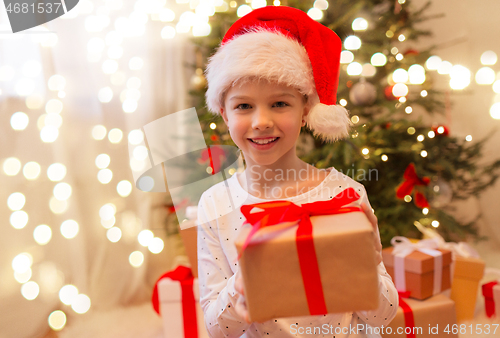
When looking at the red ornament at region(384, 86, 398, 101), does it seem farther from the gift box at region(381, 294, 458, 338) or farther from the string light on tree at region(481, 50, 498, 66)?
the string light on tree at region(481, 50, 498, 66)

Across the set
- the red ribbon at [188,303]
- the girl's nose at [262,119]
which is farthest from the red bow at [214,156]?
the girl's nose at [262,119]

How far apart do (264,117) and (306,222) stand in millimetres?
272

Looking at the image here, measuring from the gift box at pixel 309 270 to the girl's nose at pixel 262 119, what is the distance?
267mm

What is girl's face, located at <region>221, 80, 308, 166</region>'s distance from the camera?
773 millimetres

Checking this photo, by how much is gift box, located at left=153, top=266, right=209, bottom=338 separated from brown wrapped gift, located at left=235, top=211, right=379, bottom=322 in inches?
38.1

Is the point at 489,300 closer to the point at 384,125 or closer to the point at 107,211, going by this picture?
the point at 384,125

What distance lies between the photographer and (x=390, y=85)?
71.7 inches

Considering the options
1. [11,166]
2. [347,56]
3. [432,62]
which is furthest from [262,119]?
[432,62]

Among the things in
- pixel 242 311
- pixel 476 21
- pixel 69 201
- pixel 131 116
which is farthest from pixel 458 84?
pixel 69 201

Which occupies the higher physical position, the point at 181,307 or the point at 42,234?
the point at 42,234

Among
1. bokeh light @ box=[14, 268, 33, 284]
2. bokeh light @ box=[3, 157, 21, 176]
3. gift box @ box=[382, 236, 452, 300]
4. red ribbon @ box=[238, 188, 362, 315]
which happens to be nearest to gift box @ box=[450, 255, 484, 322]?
gift box @ box=[382, 236, 452, 300]

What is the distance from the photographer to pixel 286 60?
78 cm

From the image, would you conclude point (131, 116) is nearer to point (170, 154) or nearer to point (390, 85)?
point (170, 154)

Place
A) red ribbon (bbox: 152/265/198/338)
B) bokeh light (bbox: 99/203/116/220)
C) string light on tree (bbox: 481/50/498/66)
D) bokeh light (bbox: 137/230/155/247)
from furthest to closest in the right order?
string light on tree (bbox: 481/50/498/66) → bokeh light (bbox: 137/230/155/247) → bokeh light (bbox: 99/203/116/220) → red ribbon (bbox: 152/265/198/338)
